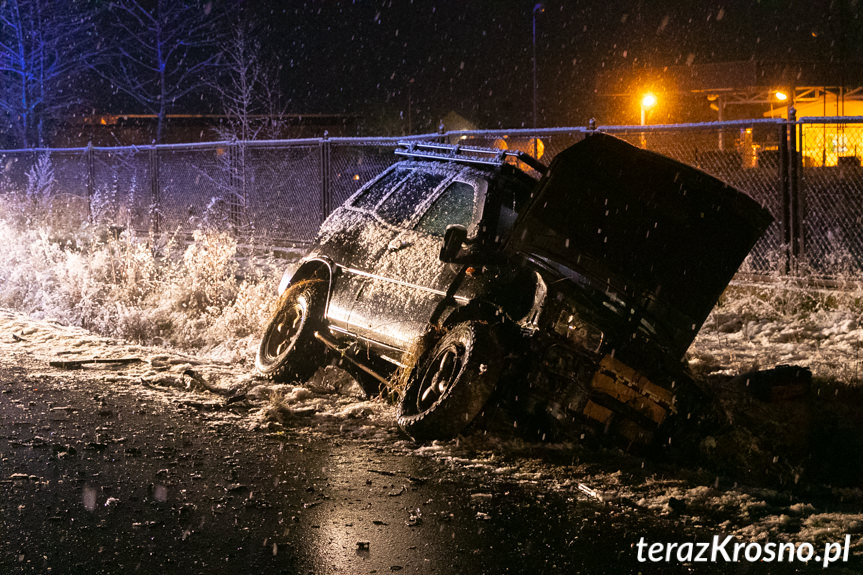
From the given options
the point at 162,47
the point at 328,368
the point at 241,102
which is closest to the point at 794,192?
the point at 328,368

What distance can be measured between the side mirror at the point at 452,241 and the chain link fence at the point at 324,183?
18.2 ft

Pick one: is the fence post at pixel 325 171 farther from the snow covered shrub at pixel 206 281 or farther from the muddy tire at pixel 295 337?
the muddy tire at pixel 295 337

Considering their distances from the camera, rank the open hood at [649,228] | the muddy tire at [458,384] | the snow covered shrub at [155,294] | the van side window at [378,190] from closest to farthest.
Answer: the muddy tire at [458,384]
the open hood at [649,228]
the van side window at [378,190]
the snow covered shrub at [155,294]

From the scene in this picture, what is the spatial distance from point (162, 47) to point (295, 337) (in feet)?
87.9

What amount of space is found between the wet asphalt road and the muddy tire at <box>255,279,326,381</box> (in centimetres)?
134

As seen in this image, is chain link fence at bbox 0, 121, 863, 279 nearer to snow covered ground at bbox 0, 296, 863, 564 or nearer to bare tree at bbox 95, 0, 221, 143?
snow covered ground at bbox 0, 296, 863, 564

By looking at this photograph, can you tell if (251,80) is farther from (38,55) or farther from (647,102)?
(647,102)

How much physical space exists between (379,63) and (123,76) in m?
9.99

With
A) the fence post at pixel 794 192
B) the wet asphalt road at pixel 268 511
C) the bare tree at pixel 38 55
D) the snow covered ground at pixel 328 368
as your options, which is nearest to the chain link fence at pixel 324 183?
the fence post at pixel 794 192

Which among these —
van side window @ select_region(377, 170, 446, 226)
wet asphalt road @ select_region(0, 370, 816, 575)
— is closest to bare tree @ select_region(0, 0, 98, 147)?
van side window @ select_region(377, 170, 446, 226)

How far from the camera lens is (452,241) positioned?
6316mm

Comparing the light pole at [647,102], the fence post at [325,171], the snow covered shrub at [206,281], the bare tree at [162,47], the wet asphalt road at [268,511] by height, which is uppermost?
the bare tree at [162,47]

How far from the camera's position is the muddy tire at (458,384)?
5.83 metres

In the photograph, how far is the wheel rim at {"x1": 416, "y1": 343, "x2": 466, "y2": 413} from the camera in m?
6.04
